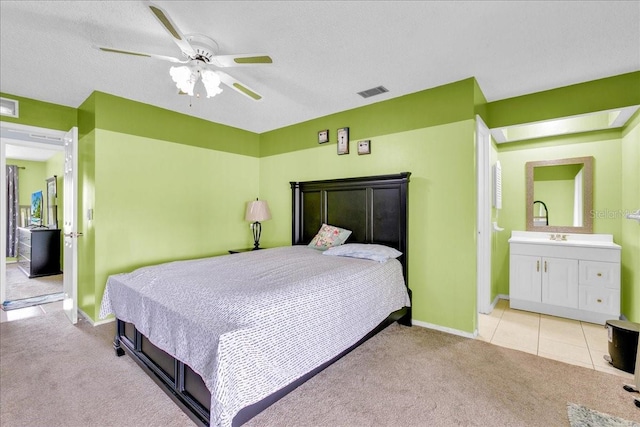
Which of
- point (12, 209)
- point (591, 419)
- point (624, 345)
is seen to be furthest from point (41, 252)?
point (624, 345)

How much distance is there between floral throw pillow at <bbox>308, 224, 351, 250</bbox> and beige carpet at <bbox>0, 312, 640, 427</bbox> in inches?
50.1

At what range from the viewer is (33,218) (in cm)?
689

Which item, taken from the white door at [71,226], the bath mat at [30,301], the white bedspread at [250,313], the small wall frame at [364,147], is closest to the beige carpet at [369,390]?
the white bedspread at [250,313]

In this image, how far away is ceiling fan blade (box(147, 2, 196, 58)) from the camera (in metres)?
1.49

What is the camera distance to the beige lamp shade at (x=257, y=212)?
4.43m

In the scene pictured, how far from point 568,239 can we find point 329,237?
3.07 meters

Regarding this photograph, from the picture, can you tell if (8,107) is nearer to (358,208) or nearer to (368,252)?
(358,208)

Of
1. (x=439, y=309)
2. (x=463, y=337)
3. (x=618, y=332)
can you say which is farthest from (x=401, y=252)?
(x=618, y=332)

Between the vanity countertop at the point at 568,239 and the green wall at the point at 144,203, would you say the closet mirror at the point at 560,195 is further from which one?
the green wall at the point at 144,203

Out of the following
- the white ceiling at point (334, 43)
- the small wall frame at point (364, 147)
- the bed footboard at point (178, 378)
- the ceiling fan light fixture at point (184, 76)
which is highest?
the white ceiling at point (334, 43)

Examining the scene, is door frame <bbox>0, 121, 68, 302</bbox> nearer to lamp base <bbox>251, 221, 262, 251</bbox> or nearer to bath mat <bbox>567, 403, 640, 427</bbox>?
lamp base <bbox>251, 221, 262, 251</bbox>

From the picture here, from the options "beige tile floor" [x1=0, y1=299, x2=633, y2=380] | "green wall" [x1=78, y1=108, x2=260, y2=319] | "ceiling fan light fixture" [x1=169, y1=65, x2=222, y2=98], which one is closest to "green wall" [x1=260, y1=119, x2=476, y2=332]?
"beige tile floor" [x1=0, y1=299, x2=633, y2=380]

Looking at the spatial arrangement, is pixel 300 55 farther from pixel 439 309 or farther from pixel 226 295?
pixel 439 309

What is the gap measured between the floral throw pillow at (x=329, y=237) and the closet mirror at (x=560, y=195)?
2.65 m
